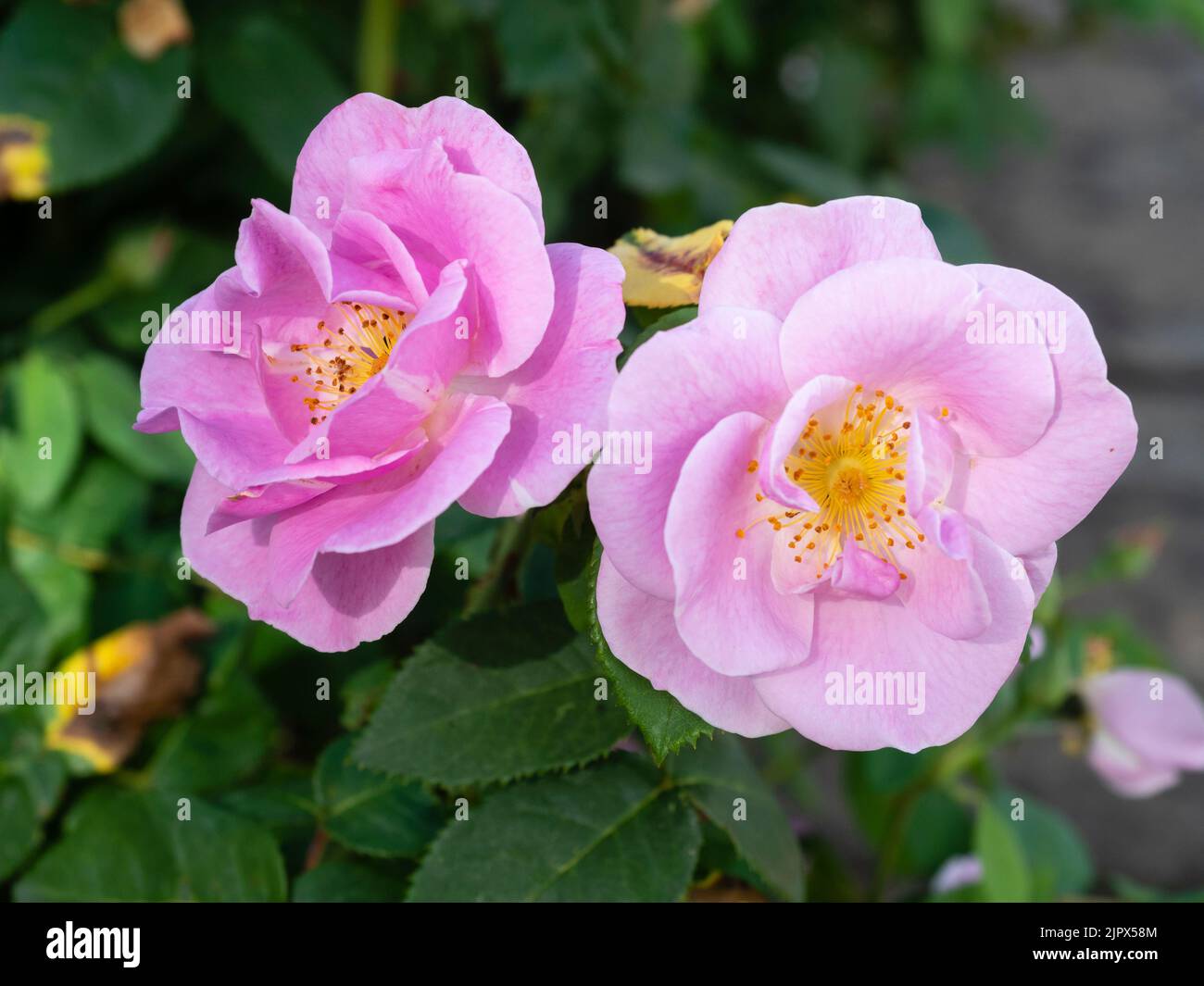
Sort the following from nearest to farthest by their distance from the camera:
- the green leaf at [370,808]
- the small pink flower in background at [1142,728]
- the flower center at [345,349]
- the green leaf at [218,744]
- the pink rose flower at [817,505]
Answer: the pink rose flower at [817,505]
the flower center at [345,349]
the green leaf at [370,808]
the green leaf at [218,744]
the small pink flower in background at [1142,728]

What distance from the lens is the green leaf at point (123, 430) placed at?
1.16 metres

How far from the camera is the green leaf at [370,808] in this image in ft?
2.36

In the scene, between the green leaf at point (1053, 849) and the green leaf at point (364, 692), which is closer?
the green leaf at point (364, 692)

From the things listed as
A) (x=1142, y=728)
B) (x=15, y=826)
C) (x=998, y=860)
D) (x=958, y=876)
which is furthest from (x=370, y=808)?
(x=1142, y=728)

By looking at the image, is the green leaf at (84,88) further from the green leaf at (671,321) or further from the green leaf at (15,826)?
the green leaf at (671,321)

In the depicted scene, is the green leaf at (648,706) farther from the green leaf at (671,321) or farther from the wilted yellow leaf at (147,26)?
the wilted yellow leaf at (147,26)

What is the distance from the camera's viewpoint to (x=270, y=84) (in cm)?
128

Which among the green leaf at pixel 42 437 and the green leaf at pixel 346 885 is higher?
the green leaf at pixel 42 437

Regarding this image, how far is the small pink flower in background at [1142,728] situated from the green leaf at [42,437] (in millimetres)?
1033

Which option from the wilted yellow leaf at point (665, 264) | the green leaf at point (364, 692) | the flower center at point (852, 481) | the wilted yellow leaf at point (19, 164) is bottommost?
the green leaf at point (364, 692)

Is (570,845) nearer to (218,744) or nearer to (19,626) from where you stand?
(218,744)

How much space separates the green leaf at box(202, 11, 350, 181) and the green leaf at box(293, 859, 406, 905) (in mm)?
804

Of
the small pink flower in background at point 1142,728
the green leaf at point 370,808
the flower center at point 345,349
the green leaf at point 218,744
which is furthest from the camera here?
the small pink flower in background at point 1142,728

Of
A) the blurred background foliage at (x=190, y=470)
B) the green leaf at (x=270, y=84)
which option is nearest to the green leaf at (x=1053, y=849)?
the blurred background foliage at (x=190, y=470)
